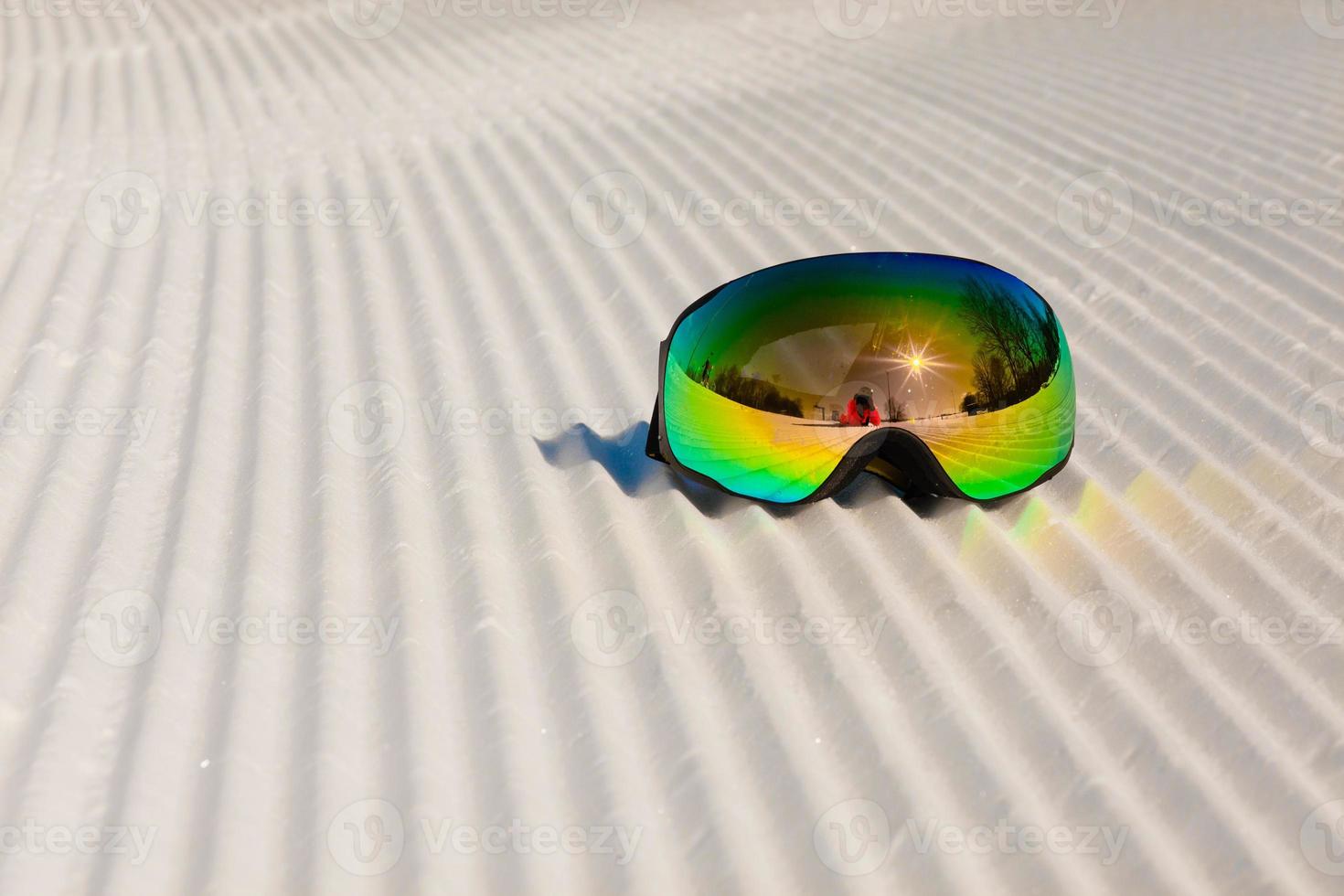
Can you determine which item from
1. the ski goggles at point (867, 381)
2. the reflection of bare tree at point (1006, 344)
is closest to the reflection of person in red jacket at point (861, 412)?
the ski goggles at point (867, 381)

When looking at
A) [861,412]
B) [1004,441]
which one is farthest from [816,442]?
[1004,441]

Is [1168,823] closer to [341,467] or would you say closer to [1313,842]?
[1313,842]

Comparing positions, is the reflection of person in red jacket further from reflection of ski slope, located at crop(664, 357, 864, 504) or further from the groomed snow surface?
the groomed snow surface

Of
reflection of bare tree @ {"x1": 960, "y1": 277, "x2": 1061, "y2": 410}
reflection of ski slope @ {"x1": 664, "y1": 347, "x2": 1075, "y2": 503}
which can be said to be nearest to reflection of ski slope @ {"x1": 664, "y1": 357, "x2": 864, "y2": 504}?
reflection of ski slope @ {"x1": 664, "y1": 347, "x2": 1075, "y2": 503}

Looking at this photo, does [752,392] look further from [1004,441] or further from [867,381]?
[1004,441]

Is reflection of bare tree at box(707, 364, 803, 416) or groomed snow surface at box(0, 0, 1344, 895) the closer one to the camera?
groomed snow surface at box(0, 0, 1344, 895)

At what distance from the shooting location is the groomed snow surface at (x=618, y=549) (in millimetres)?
1406

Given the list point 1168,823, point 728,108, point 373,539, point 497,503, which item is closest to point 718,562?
point 497,503

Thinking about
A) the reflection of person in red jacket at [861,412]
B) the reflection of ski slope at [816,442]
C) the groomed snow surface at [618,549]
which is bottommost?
the groomed snow surface at [618,549]

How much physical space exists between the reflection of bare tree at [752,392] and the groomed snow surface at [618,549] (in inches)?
7.9

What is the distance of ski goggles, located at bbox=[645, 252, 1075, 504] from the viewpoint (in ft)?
6.23

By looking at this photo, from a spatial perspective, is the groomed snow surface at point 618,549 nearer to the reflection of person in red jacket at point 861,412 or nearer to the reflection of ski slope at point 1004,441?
the reflection of ski slope at point 1004,441

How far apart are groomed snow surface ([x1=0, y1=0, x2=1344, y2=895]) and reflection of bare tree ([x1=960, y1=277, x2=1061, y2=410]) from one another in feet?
0.71

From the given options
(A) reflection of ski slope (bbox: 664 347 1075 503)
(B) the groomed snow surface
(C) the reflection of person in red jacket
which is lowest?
(B) the groomed snow surface
